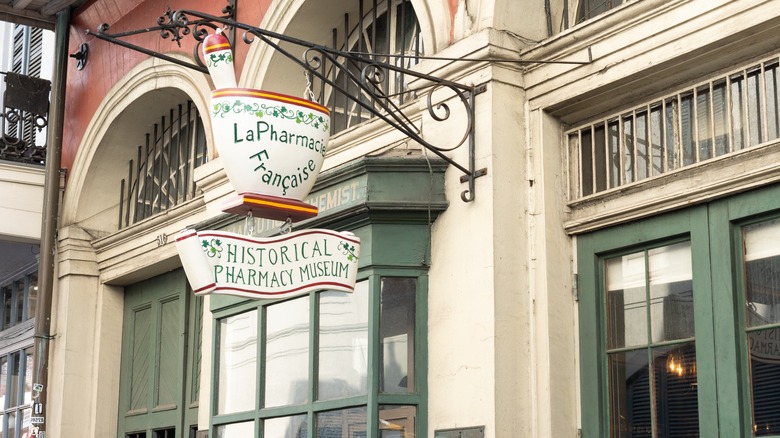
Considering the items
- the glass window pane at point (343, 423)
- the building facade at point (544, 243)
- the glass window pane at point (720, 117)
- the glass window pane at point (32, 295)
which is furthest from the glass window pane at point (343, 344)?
the glass window pane at point (32, 295)

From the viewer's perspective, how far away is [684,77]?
6.74m

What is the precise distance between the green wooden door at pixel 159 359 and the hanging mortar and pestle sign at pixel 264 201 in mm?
4956

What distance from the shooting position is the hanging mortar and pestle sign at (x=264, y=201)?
641cm

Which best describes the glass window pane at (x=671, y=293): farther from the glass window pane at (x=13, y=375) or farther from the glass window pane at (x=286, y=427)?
the glass window pane at (x=13, y=375)

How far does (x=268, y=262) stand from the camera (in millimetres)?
6555

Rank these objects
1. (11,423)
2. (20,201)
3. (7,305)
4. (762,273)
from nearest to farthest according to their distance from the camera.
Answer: (762,273)
(20,201)
(11,423)
(7,305)

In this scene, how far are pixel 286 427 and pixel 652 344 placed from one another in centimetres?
273

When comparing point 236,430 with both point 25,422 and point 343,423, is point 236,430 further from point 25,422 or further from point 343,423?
point 25,422

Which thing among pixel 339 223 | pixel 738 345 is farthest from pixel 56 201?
pixel 738 345

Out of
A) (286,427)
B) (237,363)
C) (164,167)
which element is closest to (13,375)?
(164,167)

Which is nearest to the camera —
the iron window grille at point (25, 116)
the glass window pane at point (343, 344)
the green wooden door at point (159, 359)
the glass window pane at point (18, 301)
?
the glass window pane at point (343, 344)

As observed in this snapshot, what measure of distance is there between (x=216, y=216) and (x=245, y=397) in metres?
1.48

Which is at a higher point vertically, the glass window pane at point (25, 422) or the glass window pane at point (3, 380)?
the glass window pane at point (3, 380)

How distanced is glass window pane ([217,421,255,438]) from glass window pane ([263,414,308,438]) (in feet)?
0.69
